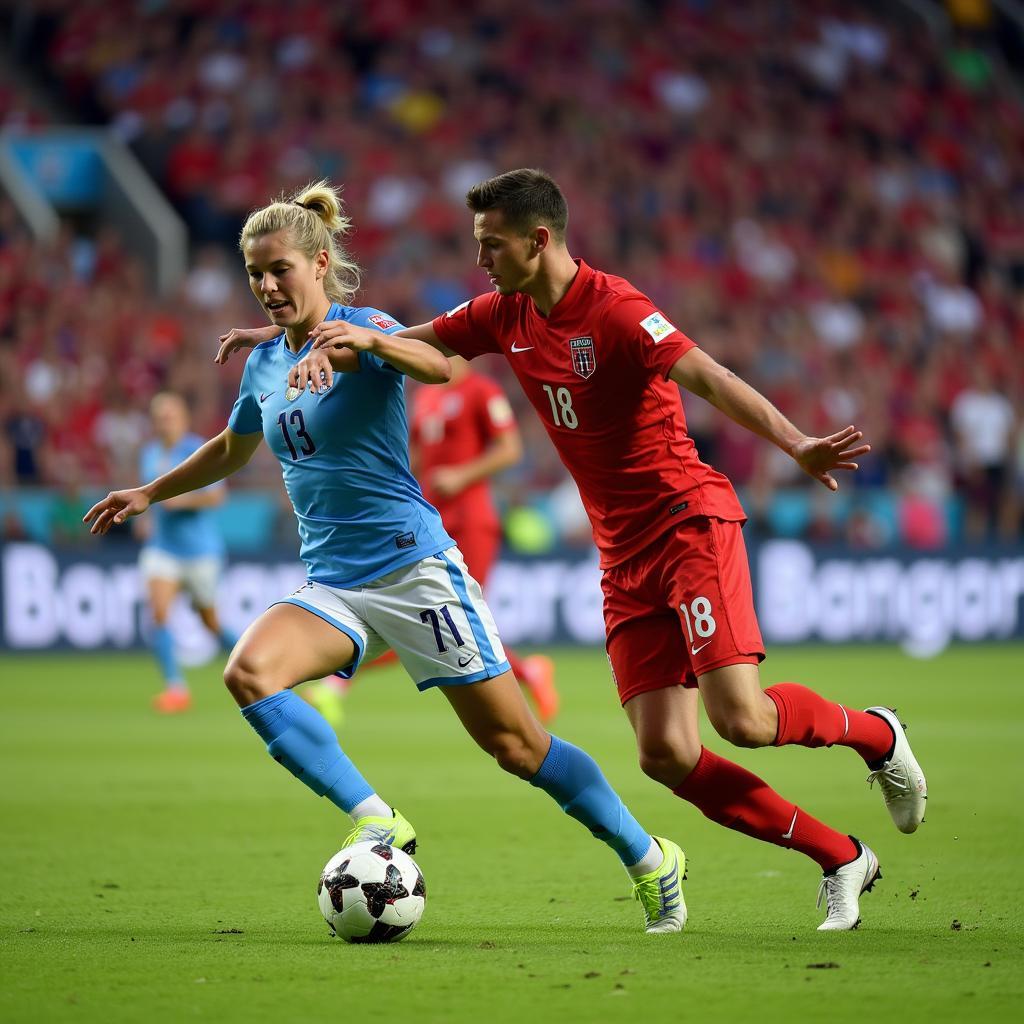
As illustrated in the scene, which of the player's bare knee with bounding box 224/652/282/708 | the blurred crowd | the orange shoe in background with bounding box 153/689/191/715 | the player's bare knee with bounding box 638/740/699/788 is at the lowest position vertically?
the player's bare knee with bounding box 638/740/699/788

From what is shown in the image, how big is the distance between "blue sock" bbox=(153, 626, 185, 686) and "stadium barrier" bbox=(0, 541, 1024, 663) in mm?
3309

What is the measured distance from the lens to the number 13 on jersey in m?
5.48

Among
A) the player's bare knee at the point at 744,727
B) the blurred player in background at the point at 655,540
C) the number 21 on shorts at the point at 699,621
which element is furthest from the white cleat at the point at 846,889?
the number 21 on shorts at the point at 699,621

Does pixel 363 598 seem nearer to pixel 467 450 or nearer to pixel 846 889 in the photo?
pixel 846 889

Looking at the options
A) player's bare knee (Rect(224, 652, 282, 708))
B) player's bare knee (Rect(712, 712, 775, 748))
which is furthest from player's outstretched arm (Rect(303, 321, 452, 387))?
player's bare knee (Rect(712, 712, 775, 748))

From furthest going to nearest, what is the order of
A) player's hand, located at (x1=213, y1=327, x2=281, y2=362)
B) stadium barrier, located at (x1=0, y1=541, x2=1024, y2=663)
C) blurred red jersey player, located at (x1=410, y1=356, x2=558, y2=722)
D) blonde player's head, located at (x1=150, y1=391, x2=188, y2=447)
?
stadium barrier, located at (x1=0, y1=541, x2=1024, y2=663) < blonde player's head, located at (x1=150, y1=391, x2=188, y2=447) < blurred red jersey player, located at (x1=410, y1=356, x2=558, y2=722) < player's hand, located at (x1=213, y1=327, x2=281, y2=362)

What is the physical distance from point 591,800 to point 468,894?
972mm

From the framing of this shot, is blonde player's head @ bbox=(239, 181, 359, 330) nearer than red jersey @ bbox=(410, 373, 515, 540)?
Yes

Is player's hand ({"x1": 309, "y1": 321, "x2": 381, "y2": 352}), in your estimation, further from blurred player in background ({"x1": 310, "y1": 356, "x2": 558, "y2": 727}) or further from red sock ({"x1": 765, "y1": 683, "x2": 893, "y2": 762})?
blurred player in background ({"x1": 310, "y1": 356, "x2": 558, "y2": 727})

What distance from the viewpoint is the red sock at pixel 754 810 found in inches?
214

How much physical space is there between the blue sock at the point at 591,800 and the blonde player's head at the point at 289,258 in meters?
1.68

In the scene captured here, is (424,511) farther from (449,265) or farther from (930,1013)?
(449,265)

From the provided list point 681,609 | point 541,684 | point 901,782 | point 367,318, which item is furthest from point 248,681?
point 541,684

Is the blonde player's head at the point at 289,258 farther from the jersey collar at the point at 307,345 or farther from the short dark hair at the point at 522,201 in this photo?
the short dark hair at the point at 522,201
